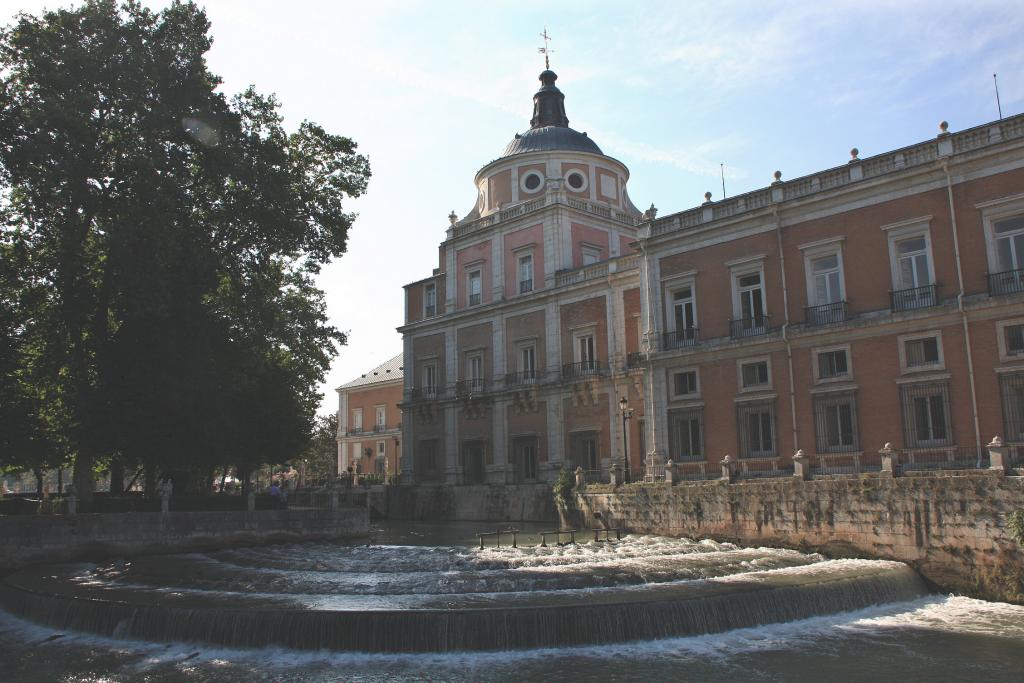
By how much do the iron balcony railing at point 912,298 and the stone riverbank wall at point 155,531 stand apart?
21267 mm

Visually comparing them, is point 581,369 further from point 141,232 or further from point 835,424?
point 141,232

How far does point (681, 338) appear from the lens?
3212 cm

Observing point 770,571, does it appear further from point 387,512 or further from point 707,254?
point 387,512

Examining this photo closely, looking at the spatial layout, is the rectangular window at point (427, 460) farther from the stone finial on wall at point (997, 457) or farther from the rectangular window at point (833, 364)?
the stone finial on wall at point (997, 457)

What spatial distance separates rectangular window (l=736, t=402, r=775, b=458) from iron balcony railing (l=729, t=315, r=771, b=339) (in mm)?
2487

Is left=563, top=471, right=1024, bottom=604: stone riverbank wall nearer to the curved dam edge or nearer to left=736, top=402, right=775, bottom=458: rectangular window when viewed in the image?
left=736, top=402, right=775, bottom=458: rectangular window

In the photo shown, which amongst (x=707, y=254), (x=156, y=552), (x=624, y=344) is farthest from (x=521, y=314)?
(x=156, y=552)

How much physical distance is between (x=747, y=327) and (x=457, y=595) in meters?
17.0

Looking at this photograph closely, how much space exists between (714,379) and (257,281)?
648 inches

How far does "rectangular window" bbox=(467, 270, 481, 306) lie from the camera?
49.2m

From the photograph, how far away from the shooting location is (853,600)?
18.0m

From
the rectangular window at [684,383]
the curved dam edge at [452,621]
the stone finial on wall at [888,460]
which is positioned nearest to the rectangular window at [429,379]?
the rectangular window at [684,383]

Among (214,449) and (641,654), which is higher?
(214,449)

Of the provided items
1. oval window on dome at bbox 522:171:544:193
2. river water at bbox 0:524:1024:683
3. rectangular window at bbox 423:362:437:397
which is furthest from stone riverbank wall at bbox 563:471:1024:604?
oval window on dome at bbox 522:171:544:193
